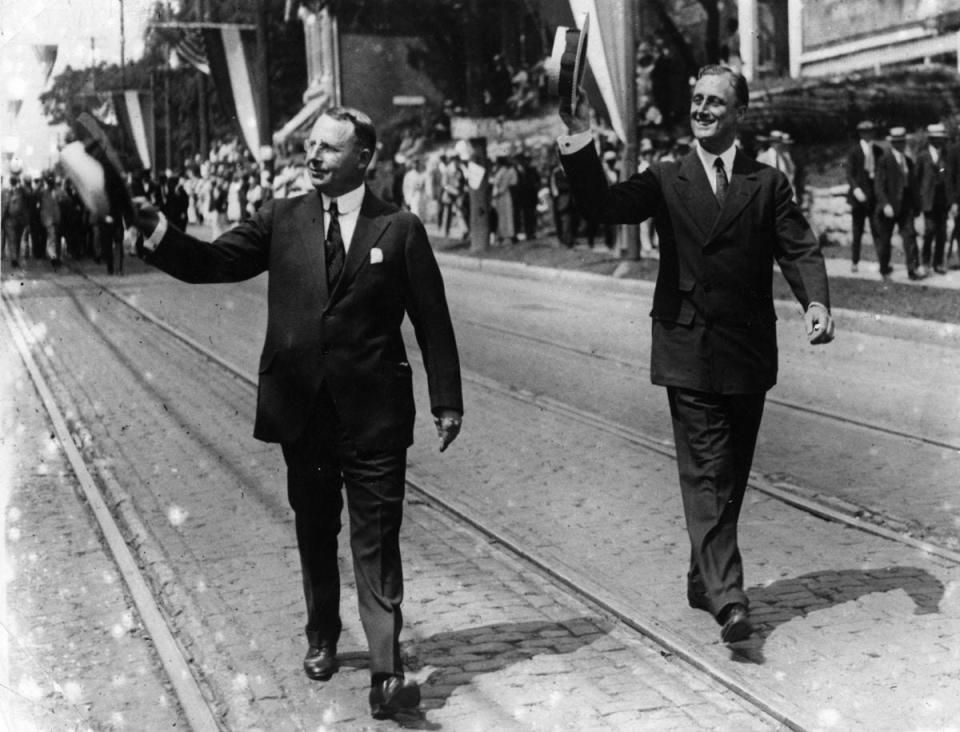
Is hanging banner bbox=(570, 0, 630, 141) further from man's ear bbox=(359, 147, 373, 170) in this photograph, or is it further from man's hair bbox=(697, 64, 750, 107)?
man's ear bbox=(359, 147, 373, 170)

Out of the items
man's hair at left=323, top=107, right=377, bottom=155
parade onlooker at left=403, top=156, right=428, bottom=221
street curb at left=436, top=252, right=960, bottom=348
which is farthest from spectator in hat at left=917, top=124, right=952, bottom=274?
parade onlooker at left=403, top=156, right=428, bottom=221

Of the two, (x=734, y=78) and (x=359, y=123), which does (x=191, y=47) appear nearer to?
(x=734, y=78)

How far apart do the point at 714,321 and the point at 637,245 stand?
17320mm

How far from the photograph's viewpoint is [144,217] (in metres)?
4.73

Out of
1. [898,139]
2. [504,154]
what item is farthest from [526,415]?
[504,154]

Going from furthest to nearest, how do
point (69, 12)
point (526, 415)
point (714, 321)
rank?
1. point (526, 415)
2. point (69, 12)
3. point (714, 321)

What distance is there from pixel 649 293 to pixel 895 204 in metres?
3.44

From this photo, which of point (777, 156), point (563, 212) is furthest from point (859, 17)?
point (777, 156)

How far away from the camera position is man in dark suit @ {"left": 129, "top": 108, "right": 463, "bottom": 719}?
16.5 ft

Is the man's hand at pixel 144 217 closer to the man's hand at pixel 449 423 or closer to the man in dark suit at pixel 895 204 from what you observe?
the man's hand at pixel 449 423

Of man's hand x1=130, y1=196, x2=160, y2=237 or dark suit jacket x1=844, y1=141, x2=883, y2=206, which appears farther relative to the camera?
dark suit jacket x1=844, y1=141, x2=883, y2=206

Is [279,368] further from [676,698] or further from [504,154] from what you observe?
[504,154]

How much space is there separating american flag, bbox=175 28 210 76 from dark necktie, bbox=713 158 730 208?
59.3 ft

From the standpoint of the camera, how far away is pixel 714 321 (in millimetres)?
5703
